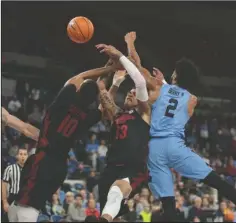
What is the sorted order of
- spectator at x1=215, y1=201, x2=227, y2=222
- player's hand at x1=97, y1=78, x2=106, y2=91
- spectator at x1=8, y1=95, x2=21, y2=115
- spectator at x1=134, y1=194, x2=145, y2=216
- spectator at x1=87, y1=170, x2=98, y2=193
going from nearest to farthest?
1. player's hand at x1=97, y1=78, x2=106, y2=91
2. spectator at x1=134, y1=194, x2=145, y2=216
3. spectator at x1=215, y1=201, x2=227, y2=222
4. spectator at x1=87, y1=170, x2=98, y2=193
5. spectator at x1=8, y1=95, x2=21, y2=115

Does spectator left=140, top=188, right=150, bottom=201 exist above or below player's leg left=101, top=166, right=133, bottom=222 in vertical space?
above

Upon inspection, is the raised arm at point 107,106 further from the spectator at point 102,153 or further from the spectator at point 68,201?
the spectator at point 102,153

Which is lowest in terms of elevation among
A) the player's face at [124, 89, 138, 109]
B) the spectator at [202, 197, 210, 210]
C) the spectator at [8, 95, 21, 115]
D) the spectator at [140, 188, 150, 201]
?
the spectator at [202, 197, 210, 210]

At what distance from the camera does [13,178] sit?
30.4 feet

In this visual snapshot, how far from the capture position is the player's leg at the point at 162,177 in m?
7.16

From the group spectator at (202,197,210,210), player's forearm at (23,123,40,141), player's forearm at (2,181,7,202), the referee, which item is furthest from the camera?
spectator at (202,197,210,210)

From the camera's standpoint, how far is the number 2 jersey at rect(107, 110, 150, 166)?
7305 millimetres

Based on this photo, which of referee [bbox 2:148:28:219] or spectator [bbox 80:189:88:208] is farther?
spectator [bbox 80:189:88:208]

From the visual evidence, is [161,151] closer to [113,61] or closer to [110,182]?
[110,182]

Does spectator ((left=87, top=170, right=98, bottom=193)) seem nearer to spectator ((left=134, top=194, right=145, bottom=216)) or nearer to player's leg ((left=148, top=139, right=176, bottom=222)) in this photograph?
spectator ((left=134, top=194, right=145, bottom=216))

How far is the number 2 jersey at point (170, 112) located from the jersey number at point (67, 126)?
1131 mm

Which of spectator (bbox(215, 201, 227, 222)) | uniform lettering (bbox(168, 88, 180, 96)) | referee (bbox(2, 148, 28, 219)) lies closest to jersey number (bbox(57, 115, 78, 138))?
uniform lettering (bbox(168, 88, 180, 96))

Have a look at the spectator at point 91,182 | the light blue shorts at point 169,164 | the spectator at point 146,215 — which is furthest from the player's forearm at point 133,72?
the spectator at point 91,182

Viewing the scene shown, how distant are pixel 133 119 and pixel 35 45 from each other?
1367cm
